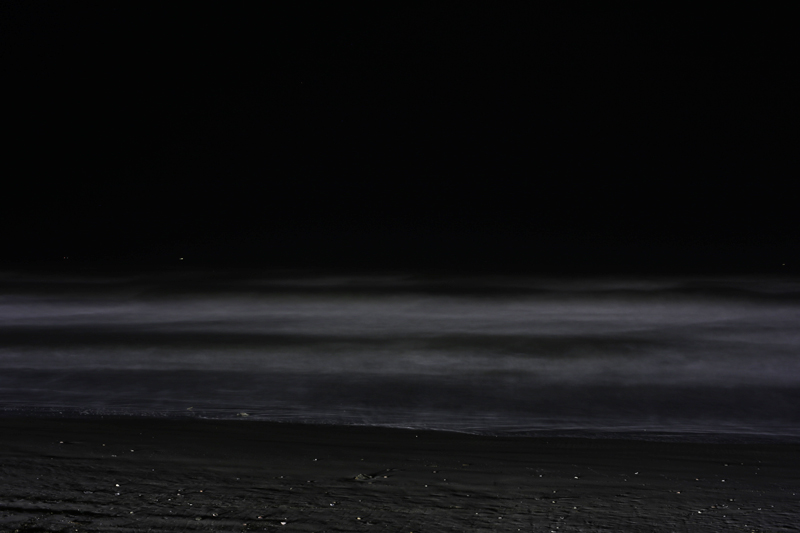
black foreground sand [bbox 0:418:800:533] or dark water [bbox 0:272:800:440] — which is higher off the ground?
dark water [bbox 0:272:800:440]

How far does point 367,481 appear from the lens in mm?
1816

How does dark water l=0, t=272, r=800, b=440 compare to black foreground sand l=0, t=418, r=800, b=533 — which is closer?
black foreground sand l=0, t=418, r=800, b=533

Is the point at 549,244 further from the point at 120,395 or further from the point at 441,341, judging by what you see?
the point at 120,395

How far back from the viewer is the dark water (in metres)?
2.58

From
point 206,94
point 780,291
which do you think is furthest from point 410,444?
point 206,94

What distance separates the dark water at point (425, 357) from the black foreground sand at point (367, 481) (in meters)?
0.22

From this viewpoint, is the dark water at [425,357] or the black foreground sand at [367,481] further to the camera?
the dark water at [425,357]

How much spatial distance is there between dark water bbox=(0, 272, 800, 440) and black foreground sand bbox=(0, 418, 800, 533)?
22 cm

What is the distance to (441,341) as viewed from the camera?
416cm

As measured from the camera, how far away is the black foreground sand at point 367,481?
5.10ft

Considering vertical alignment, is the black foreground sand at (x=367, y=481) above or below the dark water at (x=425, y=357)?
below

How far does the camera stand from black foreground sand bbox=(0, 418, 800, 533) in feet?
5.10

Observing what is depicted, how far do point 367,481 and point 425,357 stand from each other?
1.88 meters

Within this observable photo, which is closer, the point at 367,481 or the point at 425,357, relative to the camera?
the point at 367,481
